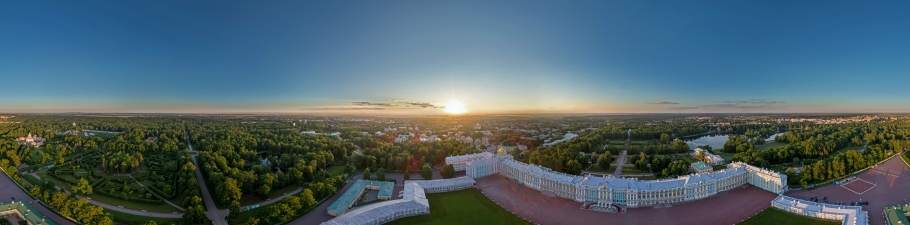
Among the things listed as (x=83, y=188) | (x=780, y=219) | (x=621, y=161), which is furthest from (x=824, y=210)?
(x=83, y=188)

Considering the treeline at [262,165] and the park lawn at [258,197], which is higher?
the treeline at [262,165]

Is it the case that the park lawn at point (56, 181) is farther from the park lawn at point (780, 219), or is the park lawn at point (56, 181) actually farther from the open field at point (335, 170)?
the park lawn at point (780, 219)

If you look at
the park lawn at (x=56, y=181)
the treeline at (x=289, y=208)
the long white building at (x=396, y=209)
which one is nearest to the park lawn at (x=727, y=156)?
the long white building at (x=396, y=209)

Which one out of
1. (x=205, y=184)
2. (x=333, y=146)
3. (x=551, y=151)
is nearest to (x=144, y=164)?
(x=205, y=184)

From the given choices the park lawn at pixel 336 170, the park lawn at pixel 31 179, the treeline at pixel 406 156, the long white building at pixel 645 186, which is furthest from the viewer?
the treeline at pixel 406 156

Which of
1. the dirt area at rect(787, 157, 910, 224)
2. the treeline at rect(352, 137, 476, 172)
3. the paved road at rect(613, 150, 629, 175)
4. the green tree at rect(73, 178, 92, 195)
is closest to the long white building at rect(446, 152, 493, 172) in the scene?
the treeline at rect(352, 137, 476, 172)

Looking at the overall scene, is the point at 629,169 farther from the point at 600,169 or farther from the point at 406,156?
the point at 406,156
